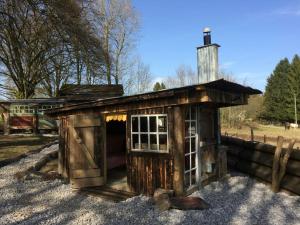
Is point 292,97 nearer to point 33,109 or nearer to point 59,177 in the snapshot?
point 33,109

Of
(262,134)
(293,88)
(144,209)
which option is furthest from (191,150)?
(293,88)

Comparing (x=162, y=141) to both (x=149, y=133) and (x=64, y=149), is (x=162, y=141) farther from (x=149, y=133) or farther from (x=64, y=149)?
(x=64, y=149)

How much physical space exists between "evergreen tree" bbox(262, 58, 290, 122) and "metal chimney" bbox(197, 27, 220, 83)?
44974 mm

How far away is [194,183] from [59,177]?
4470 mm

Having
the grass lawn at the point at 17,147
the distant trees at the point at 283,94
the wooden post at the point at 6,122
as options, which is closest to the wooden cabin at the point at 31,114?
the wooden post at the point at 6,122

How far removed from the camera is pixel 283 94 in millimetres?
51188

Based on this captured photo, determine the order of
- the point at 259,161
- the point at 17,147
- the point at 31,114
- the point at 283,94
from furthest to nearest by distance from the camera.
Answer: the point at 283,94 < the point at 31,114 < the point at 17,147 < the point at 259,161

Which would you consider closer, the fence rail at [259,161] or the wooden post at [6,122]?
the fence rail at [259,161]

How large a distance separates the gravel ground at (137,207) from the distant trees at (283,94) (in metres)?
44.7

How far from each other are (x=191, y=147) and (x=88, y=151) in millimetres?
2901

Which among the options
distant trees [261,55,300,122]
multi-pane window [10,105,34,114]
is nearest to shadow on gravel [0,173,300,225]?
multi-pane window [10,105,34,114]

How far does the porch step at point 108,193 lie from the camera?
25.3ft

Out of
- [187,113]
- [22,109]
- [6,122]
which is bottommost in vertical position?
[6,122]

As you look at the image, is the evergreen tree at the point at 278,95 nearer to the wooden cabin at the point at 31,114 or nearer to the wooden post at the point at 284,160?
the wooden cabin at the point at 31,114
